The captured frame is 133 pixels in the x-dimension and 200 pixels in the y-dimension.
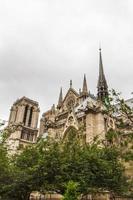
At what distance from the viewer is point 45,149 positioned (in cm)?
1894

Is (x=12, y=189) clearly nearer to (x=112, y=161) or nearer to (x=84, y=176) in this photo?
(x=84, y=176)

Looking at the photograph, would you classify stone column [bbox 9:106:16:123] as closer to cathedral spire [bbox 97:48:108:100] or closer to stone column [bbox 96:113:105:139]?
cathedral spire [bbox 97:48:108:100]

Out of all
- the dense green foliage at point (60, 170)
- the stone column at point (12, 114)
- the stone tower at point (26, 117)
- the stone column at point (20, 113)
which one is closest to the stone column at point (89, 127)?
the dense green foliage at point (60, 170)

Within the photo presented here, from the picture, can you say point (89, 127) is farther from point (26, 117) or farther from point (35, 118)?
point (35, 118)

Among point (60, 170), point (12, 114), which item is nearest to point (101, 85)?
point (60, 170)

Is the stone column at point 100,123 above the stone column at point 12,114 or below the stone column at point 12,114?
below

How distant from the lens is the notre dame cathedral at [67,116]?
2755 cm

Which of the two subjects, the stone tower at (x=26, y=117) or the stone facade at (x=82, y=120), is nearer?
the stone facade at (x=82, y=120)

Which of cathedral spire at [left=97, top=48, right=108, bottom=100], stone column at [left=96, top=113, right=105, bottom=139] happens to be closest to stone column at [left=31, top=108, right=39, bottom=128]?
cathedral spire at [left=97, top=48, right=108, bottom=100]

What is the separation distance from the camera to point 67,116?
1356 inches

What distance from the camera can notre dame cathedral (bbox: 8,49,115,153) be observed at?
27.6 m

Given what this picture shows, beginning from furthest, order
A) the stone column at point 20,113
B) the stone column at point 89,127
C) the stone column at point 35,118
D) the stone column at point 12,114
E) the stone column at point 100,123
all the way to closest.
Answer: the stone column at point 12,114 → the stone column at point 35,118 → the stone column at point 20,113 → the stone column at point 100,123 → the stone column at point 89,127

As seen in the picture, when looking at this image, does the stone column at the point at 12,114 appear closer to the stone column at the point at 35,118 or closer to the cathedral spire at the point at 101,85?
the stone column at the point at 35,118

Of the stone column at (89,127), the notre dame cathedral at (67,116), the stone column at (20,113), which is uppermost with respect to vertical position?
the stone column at (20,113)
